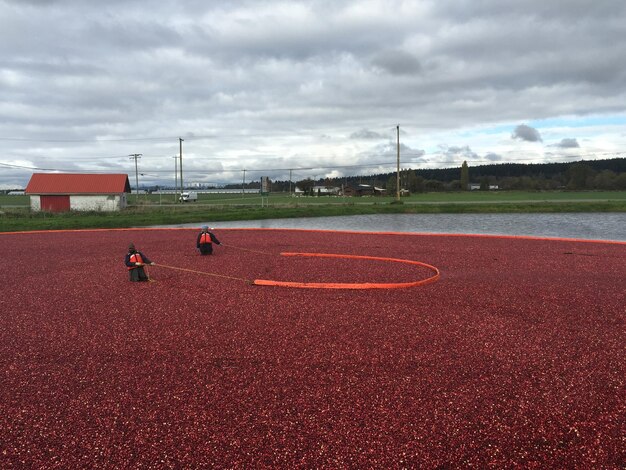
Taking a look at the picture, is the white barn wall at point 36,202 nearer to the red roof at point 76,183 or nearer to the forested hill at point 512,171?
the red roof at point 76,183

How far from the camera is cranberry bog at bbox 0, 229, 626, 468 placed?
3703 millimetres

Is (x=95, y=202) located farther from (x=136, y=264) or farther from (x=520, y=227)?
(x=520, y=227)

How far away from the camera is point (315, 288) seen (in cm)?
922

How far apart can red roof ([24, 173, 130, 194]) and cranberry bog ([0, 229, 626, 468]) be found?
120 ft

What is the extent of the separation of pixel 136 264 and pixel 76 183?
133 ft

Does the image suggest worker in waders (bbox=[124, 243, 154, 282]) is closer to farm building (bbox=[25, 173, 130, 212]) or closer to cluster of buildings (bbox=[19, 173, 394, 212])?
cluster of buildings (bbox=[19, 173, 394, 212])

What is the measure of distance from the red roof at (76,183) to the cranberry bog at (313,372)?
1441 inches

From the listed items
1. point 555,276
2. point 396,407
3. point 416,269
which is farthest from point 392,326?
point 555,276

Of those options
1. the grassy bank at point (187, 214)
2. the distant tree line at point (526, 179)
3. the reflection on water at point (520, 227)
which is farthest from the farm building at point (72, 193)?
the distant tree line at point (526, 179)

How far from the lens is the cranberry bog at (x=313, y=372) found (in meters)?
3.70

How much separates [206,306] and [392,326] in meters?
3.45

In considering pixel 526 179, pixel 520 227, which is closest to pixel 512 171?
pixel 526 179

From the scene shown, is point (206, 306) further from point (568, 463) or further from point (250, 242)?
point (250, 242)

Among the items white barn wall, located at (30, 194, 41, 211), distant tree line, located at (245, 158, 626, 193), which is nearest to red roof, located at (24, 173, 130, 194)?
white barn wall, located at (30, 194, 41, 211)
